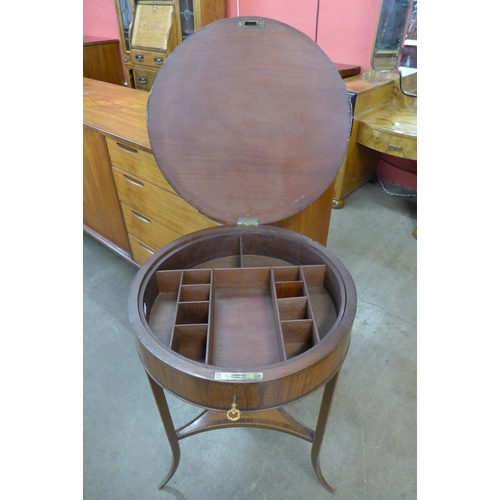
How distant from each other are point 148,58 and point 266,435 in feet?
11.5

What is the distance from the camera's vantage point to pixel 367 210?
110 inches

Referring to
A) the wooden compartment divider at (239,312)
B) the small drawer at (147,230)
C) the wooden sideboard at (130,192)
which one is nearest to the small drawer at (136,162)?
the wooden sideboard at (130,192)

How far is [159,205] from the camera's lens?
158 centimetres

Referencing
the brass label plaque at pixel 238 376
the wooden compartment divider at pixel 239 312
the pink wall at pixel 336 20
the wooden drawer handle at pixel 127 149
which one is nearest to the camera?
the brass label plaque at pixel 238 376

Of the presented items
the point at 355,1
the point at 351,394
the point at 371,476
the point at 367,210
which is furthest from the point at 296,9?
the point at 371,476

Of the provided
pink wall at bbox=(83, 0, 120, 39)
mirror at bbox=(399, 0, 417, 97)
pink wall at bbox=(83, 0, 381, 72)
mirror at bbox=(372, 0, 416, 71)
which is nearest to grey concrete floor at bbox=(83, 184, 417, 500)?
mirror at bbox=(399, 0, 417, 97)

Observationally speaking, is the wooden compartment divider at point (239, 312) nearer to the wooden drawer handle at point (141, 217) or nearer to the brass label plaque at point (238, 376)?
the brass label plaque at point (238, 376)

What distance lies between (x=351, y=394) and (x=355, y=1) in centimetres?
261

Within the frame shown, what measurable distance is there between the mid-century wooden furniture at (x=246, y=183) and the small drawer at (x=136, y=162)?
483 mm

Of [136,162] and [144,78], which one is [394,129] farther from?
[144,78]

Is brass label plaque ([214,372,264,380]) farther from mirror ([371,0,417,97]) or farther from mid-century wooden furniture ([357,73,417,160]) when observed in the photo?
mirror ([371,0,417,97])

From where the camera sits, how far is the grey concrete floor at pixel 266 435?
47.9 inches

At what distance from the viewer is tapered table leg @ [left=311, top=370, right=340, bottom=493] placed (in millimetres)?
958

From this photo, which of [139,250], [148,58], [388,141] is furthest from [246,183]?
[148,58]
